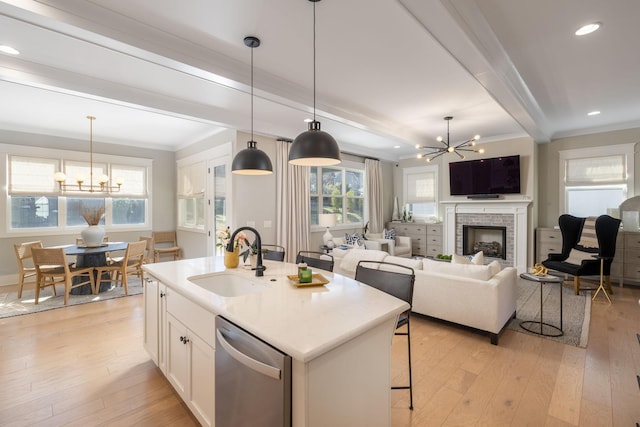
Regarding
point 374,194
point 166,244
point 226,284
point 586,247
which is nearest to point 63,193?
point 166,244

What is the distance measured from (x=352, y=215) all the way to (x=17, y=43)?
607 centimetres

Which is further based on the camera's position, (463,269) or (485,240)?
(485,240)

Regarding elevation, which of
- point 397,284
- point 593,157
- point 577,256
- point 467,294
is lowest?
point 467,294

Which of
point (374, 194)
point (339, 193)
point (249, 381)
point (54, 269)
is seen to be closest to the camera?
point (249, 381)

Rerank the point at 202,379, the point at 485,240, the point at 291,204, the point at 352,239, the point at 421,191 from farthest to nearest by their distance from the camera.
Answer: the point at 421,191, the point at 352,239, the point at 485,240, the point at 291,204, the point at 202,379

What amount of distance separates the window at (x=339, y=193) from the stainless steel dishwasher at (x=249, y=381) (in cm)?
485

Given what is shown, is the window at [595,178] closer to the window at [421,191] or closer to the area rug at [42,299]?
the window at [421,191]

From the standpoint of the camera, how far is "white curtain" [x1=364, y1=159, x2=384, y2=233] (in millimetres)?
7422

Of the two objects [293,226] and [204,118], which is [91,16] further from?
[293,226]

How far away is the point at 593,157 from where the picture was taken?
5508mm

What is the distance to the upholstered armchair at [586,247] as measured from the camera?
4285mm

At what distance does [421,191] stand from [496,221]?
2108 mm

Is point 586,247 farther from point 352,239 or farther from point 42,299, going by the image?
point 42,299

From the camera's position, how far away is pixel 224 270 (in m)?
2.44
